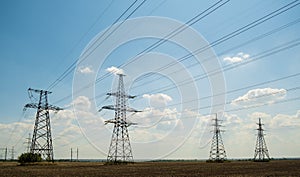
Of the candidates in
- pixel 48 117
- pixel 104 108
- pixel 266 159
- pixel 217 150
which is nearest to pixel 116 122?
pixel 104 108

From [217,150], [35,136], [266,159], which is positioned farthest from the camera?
[266,159]

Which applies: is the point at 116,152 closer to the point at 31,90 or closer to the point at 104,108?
the point at 104,108

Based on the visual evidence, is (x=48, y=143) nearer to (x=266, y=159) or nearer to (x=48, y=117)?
(x=48, y=117)

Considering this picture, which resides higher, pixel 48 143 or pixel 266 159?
pixel 48 143

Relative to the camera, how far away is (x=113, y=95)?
6606 centimetres

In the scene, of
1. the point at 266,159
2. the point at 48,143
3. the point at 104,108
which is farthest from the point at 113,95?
the point at 266,159

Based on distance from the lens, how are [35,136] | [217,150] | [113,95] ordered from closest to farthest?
[35,136], [113,95], [217,150]

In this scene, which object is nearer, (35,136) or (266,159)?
(35,136)

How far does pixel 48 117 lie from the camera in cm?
6462

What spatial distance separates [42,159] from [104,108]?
17.7 metres

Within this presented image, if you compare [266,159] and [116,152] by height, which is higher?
[116,152]

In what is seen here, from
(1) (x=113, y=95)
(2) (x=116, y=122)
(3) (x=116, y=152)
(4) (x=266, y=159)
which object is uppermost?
(1) (x=113, y=95)

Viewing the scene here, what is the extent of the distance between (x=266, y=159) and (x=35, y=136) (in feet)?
262

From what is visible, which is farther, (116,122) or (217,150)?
(217,150)
